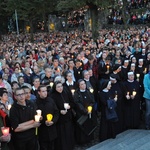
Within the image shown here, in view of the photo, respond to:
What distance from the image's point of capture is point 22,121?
230 inches

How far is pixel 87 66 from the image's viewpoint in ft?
36.0

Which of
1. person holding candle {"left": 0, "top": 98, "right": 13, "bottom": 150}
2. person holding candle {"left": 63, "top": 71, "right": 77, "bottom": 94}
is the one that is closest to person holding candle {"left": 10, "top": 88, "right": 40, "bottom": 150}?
person holding candle {"left": 0, "top": 98, "right": 13, "bottom": 150}

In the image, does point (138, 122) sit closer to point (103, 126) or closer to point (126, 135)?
point (126, 135)

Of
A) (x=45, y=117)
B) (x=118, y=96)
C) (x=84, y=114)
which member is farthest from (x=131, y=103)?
(x=45, y=117)

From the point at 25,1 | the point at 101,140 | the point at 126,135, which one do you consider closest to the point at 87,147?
the point at 101,140

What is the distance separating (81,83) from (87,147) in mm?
1744

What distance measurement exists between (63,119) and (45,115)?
0.78 meters

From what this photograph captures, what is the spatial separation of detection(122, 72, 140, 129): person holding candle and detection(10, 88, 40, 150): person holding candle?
3286mm

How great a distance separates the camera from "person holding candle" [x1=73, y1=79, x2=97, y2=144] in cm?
735

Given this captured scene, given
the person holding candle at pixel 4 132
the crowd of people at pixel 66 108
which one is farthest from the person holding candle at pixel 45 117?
the person holding candle at pixel 4 132

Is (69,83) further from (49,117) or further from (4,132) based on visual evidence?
(4,132)

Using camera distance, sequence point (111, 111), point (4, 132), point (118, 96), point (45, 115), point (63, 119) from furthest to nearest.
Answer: point (118, 96) < point (111, 111) < point (63, 119) < point (45, 115) < point (4, 132)

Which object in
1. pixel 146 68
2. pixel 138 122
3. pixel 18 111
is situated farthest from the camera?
pixel 146 68

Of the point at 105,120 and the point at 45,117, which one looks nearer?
the point at 45,117
